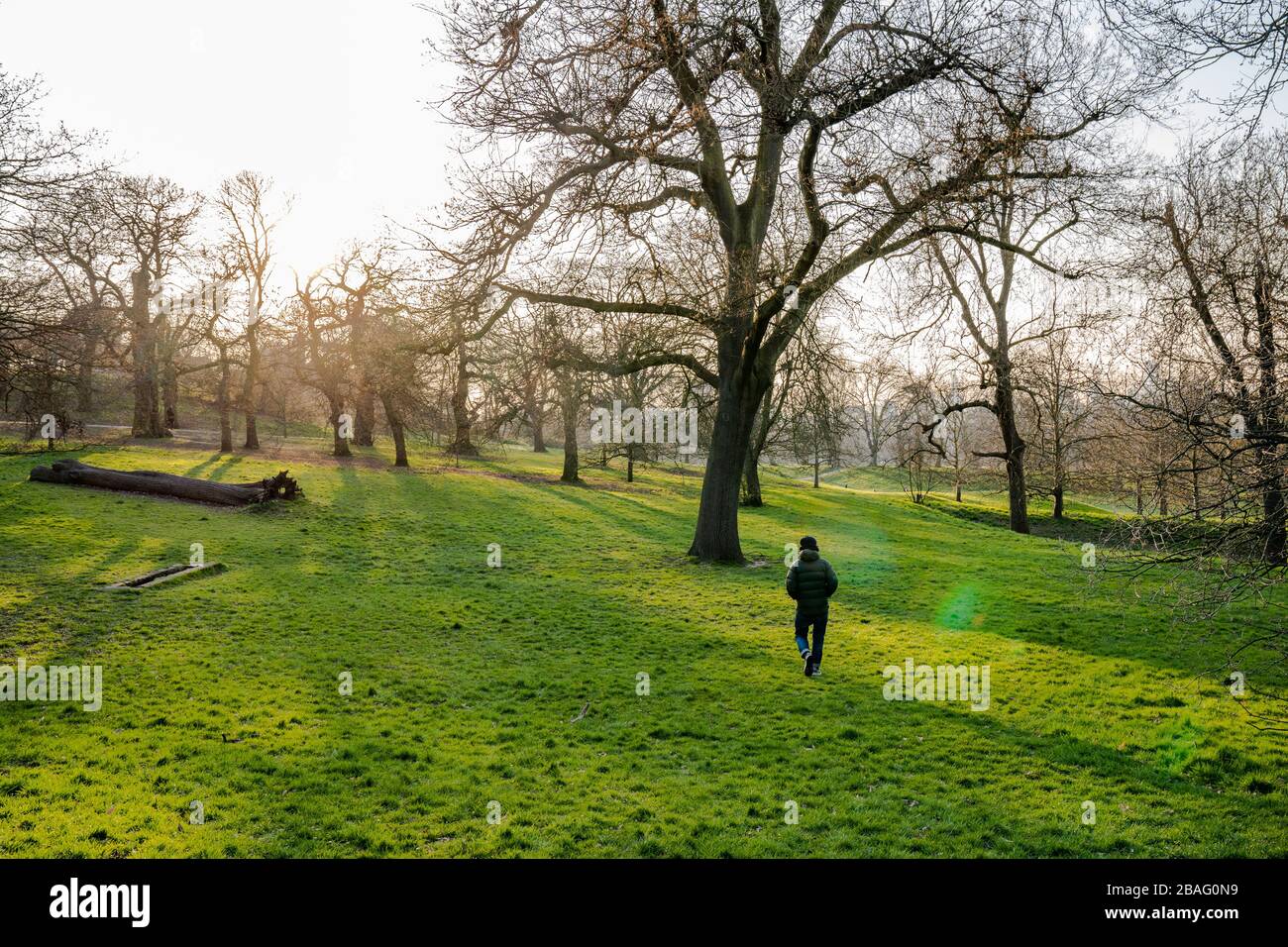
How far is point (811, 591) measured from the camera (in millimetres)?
10961

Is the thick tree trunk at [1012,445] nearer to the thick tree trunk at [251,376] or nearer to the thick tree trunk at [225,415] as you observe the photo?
the thick tree trunk at [251,376]

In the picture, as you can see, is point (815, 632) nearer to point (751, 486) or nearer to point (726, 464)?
point (726, 464)

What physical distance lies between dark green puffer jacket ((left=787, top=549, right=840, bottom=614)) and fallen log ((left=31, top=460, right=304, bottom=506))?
18.3m

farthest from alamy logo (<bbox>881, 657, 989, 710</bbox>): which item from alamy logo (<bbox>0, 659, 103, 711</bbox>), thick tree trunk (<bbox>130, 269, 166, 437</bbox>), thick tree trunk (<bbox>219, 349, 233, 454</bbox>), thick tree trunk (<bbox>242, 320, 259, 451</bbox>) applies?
thick tree trunk (<bbox>242, 320, 259, 451</bbox>)

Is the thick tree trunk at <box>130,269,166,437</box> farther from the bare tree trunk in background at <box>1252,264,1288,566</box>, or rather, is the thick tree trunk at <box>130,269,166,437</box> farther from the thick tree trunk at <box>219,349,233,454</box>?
the bare tree trunk in background at <box>1252,264,1288,566</box>

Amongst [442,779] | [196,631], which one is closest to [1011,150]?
[442,779]

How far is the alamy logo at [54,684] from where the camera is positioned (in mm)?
9016

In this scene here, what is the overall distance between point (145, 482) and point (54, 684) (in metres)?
15.1
